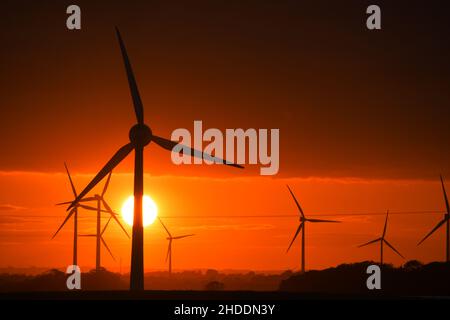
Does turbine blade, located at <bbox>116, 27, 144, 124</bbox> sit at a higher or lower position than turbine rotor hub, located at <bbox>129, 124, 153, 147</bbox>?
higher

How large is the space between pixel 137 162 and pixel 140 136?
336 centimetres

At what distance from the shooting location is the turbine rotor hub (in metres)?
101

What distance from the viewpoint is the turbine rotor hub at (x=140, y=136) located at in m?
101

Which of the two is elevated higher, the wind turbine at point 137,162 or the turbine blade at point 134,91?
the turbine blade at point 134,91

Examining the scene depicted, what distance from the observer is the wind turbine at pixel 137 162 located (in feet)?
324

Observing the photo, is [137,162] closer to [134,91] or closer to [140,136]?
[140,136]

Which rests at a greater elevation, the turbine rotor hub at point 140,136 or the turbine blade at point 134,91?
the turbine blade at point 134,91
